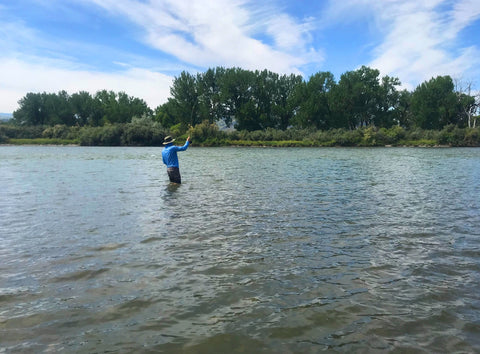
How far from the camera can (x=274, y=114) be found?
12838 cm

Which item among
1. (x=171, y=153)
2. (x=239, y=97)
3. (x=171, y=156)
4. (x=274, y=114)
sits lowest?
(x=171, y=156)

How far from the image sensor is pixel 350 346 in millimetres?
4617

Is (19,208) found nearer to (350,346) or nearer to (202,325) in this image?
(202,325)

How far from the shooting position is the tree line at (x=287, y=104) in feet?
360

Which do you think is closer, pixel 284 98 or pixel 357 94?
→ pixel 357 94

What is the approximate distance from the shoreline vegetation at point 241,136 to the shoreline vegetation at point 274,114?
0.88 feet

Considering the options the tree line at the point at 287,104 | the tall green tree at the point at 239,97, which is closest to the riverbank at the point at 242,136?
the tree line at the point at 287,104

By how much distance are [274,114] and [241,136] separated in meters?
23.1

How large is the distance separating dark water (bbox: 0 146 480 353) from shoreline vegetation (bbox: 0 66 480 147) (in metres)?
91.4

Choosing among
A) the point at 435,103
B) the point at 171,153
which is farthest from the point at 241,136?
the point at 171,153

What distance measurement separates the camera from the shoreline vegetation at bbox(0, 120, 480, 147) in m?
92.5

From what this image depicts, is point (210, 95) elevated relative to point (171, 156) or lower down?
elevated

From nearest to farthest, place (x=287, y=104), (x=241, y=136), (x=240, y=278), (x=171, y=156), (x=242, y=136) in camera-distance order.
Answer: (x=240, y=278) → (x=171, y=156) → (x=242, y=136) → (x=241, y=136) → (x=287, y=104)

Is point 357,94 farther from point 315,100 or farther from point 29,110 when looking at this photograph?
point 29,110
